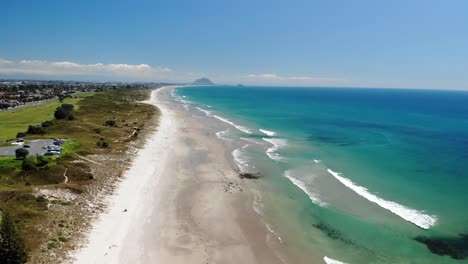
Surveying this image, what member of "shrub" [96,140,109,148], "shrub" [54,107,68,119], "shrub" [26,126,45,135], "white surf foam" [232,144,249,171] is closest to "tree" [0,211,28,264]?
"white surf foam" [232,144,249,171]

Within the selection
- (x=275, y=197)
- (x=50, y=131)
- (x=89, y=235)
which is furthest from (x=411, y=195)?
(x=50, y=131)

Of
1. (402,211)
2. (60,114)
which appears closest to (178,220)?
(402,211)

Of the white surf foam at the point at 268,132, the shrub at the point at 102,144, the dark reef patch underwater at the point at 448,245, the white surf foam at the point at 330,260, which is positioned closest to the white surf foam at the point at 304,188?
the dark reef patch underwater at the point at 448,245

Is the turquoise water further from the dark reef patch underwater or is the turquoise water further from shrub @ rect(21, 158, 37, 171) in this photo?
shrub @ rect(21, 158, 37, 171)

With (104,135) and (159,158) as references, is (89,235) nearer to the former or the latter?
(159,158)

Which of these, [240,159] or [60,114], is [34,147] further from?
[60,114]

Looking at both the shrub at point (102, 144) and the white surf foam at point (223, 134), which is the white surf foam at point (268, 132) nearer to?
the white surf foam at point (223, 134)

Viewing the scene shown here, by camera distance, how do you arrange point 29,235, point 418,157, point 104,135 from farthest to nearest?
point 104,135
point 418,157
point 29,235
